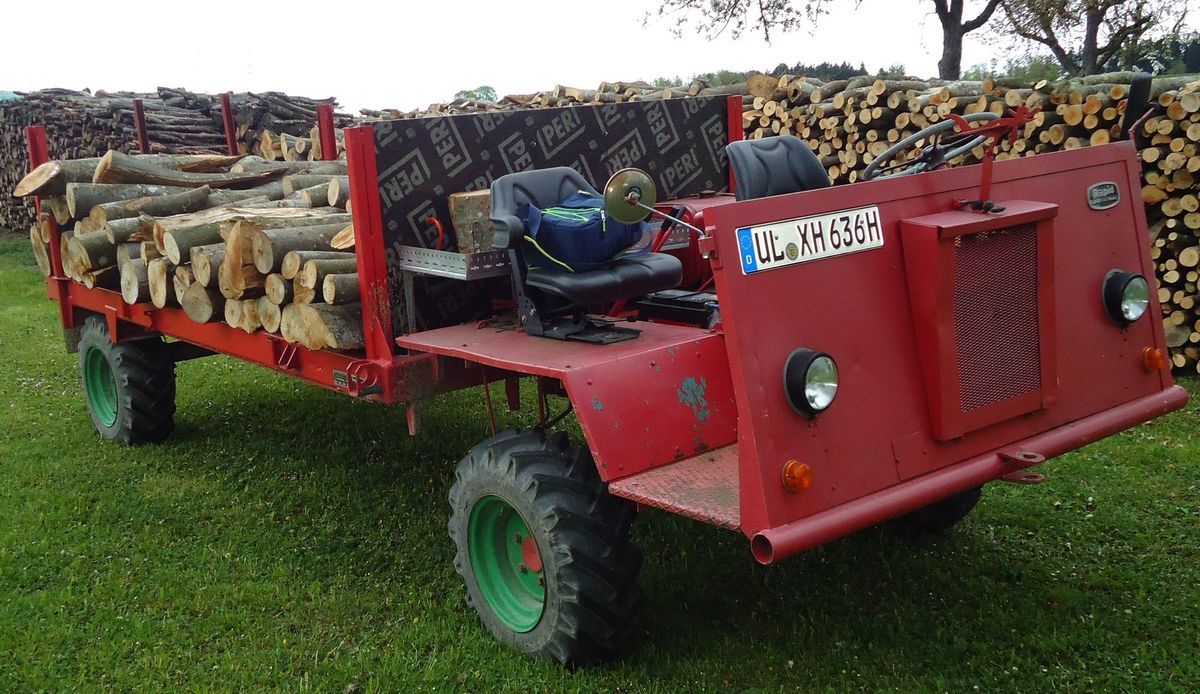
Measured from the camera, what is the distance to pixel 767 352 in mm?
3113

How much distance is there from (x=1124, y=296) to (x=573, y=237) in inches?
78.5

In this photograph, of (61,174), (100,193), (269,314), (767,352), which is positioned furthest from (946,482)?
(61,174)

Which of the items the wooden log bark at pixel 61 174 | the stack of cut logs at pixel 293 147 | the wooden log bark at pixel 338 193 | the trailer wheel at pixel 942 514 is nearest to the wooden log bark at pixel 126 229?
the wooden log bark at pixel 61 174

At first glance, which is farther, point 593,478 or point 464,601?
point 464,601

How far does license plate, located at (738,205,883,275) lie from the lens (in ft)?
10.2

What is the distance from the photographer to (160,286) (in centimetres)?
559

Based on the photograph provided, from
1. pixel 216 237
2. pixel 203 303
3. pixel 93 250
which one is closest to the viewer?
pixel 203 303

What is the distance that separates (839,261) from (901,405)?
0.50m

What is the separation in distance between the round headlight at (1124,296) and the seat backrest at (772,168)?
108 cm

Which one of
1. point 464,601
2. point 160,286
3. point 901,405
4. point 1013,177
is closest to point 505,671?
point 464,601

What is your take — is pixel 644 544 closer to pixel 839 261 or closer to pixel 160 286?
pixel 839 261

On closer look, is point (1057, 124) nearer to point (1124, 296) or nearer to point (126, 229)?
point (1124, 296)

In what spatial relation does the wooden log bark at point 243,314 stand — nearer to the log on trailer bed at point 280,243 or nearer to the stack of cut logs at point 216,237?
the stack of cut logs at point 216,237

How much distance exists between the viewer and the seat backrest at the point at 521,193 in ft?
13.4
